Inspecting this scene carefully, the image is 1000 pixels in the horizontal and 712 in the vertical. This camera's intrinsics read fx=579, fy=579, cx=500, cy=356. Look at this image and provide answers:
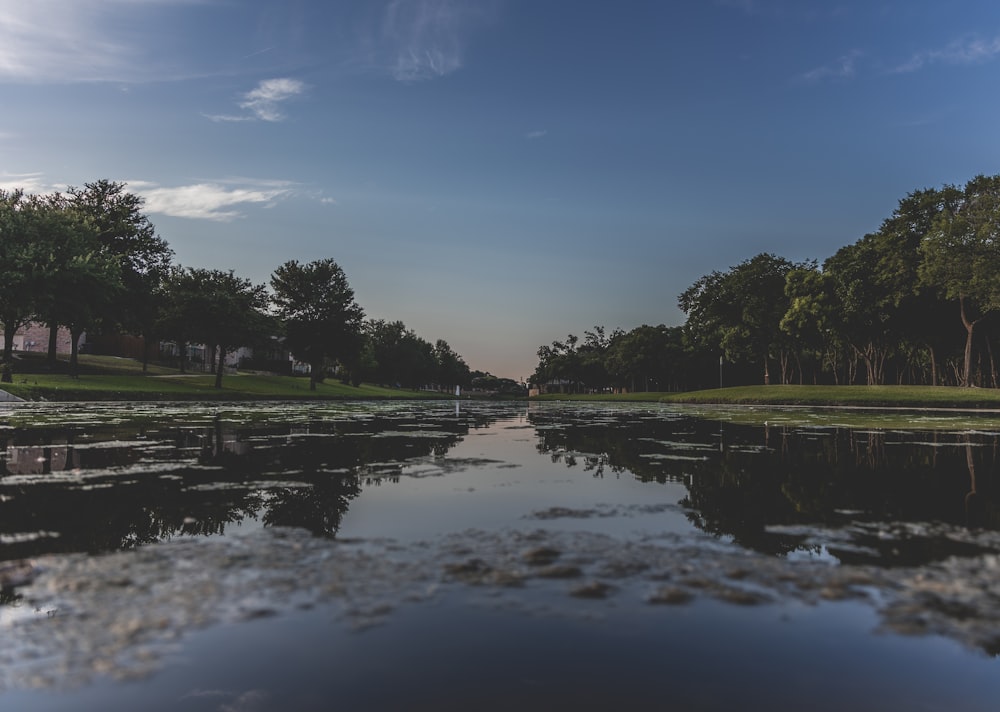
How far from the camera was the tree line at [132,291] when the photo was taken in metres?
33.8

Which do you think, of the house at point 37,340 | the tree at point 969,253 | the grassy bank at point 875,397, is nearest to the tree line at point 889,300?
the tree at point 969,253

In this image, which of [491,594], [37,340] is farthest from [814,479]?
[37,340]

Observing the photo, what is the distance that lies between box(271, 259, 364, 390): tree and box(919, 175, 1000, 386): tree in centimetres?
5023

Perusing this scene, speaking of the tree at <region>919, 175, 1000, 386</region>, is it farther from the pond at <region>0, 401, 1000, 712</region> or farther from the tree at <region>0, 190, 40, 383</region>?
the tree at <region>0, 190, 40, 383</region>

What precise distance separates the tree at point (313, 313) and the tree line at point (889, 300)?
37749 mm

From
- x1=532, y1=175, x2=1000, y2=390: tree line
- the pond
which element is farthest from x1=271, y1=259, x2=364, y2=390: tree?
the pond

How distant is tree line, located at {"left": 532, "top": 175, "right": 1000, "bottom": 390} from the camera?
38.4m

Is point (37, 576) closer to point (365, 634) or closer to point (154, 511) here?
point (154, 511)

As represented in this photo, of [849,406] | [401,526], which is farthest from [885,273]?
[401,526]

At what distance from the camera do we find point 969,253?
37406 mm

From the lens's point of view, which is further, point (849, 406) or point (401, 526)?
point (849, 406)

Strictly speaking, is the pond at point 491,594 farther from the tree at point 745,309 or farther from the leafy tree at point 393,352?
the leafy tree at point 393,352

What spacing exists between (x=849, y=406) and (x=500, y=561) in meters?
37.3

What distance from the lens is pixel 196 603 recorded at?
288 centimetres
